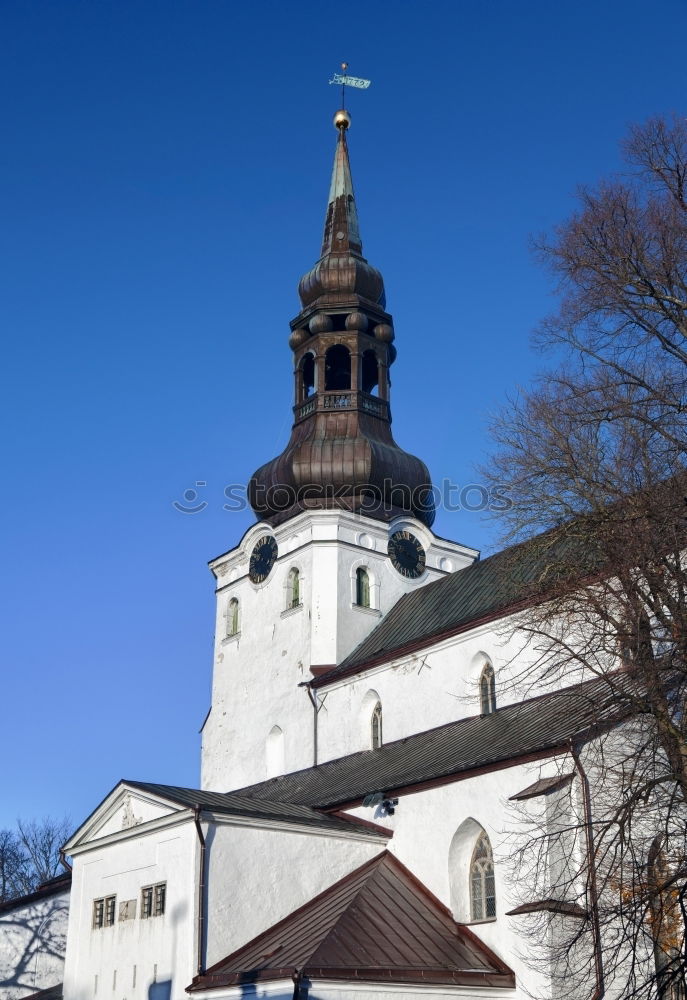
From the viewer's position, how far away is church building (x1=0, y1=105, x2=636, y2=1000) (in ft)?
63.3

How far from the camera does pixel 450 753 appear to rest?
2334 cm

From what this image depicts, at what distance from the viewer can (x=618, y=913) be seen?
13555 millimetres

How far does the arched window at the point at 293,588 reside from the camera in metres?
31.7

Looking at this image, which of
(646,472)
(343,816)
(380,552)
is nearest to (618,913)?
(646,472)

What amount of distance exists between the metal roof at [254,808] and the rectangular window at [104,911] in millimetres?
2261

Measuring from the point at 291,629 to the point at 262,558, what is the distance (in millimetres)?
2763

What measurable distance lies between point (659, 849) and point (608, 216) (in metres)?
8.64

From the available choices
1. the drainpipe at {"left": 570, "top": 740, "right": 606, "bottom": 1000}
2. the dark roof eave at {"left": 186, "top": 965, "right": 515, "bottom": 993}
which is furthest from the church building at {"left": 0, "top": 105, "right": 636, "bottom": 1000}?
the drainpipe at {"left": 570, "top": 740, "right": 606, "bottom": 1000}

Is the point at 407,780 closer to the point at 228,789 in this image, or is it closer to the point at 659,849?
the point at 659,849

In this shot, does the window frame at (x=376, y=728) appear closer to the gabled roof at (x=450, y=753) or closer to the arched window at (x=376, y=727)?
the arched window at (x=376, y=727)

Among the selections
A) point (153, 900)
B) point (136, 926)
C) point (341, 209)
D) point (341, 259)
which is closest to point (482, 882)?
point (153, 900)

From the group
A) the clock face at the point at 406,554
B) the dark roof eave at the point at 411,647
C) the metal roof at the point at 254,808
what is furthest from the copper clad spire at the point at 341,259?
the metal roof at the point at 254,808

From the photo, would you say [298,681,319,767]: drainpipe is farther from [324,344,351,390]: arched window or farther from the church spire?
the church spire

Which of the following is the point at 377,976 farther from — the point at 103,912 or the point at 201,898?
the point at 103,912
